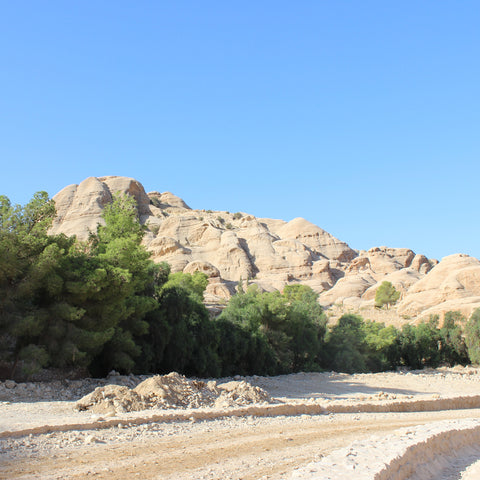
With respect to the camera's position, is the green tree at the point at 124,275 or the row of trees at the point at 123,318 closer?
the row of trees at the point at 123,318

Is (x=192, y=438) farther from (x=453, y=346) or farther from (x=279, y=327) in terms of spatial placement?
(x=453, y=346)

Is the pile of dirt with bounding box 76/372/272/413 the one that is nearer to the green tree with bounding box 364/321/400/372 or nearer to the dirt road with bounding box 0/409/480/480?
the dirt road with bounding box 0/409/480/480

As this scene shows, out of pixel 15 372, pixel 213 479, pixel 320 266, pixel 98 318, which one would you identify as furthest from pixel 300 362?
pixel 320 266

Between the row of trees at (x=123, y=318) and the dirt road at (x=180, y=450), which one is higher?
the row of trees at (x=123, y=318)

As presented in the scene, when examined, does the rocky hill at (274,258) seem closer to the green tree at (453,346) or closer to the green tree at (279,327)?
the green tree at (453,346)

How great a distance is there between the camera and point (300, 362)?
28.2 m

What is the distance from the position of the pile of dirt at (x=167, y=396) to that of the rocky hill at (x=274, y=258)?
35613 millimetres

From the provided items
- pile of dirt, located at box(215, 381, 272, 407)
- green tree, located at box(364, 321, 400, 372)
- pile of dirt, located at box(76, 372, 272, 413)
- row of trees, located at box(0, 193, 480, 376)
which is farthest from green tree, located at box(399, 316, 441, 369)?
pile of dirt, located at box(76, 372, 272, 413)

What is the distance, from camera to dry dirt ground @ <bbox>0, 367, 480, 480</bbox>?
22.0ft

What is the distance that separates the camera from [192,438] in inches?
345

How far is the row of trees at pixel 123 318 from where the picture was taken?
1484 centimetres

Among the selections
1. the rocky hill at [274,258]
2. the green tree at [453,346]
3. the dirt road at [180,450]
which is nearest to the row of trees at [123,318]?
the dirt road at [180,450]

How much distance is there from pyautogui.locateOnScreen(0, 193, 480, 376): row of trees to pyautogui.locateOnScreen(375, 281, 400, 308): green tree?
86.6ft

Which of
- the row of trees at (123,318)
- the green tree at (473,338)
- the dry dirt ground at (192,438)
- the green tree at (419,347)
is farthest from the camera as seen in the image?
the green tree at (419,347)
